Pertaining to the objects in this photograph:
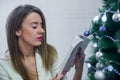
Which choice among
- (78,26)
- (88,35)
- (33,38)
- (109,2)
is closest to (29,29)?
(33,38)

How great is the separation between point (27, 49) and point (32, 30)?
14 cm

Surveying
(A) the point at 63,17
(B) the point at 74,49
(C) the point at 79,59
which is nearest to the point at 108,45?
(B) the point at 74,49

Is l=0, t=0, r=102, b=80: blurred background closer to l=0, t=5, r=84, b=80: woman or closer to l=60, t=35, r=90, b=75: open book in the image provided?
l=0, t=5, r=84, b=80: woman

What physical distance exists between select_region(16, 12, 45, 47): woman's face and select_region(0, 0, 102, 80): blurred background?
0.89 meters

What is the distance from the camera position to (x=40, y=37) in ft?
5.27

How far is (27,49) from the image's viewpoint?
1683 mm

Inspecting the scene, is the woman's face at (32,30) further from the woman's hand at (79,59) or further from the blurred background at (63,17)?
the blurred background at (63,17)

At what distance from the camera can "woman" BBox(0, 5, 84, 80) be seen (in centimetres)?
162

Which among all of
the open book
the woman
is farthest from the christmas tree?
the woman

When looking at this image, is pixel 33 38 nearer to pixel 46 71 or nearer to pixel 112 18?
pixel 46 71

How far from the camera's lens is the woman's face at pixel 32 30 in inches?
63.3

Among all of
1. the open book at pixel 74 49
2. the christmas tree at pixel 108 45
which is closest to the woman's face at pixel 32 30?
the open book at pixel 74 49

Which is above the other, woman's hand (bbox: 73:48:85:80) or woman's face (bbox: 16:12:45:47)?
woman's face (bbox: 16:12:45:47)

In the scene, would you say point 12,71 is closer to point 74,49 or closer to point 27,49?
point 27,49
